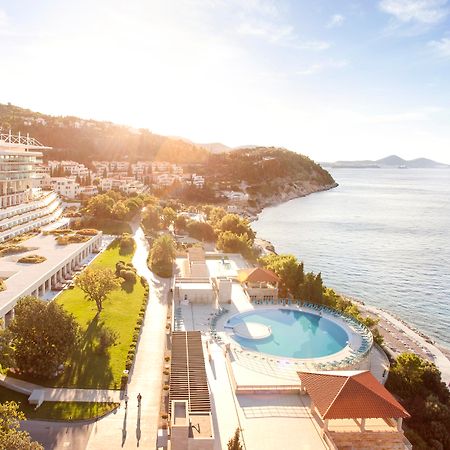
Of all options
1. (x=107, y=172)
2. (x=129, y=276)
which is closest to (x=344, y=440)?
(x=129, y=276)

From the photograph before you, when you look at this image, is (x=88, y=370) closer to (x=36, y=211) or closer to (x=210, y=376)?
(x=210, y=376)

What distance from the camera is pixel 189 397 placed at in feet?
83.4

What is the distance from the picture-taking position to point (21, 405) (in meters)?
A: 24.7

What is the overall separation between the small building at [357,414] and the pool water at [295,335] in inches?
326

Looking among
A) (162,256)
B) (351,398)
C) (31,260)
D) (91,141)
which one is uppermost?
(91,141)

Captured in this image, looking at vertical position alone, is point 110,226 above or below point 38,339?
below

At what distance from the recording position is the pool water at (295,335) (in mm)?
33594

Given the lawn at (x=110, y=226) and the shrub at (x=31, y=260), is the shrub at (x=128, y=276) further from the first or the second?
the lawn at (x=110, y=226)

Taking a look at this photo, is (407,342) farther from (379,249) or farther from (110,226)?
(110,226)

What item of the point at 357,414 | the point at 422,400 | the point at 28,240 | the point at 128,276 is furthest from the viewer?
the point at 28,240

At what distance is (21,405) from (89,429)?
4.54m

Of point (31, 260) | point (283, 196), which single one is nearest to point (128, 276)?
point (31, 260)

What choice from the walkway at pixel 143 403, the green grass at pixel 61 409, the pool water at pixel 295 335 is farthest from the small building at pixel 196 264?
the green grass at pixel 61 409

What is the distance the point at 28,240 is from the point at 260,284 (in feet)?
96.6
